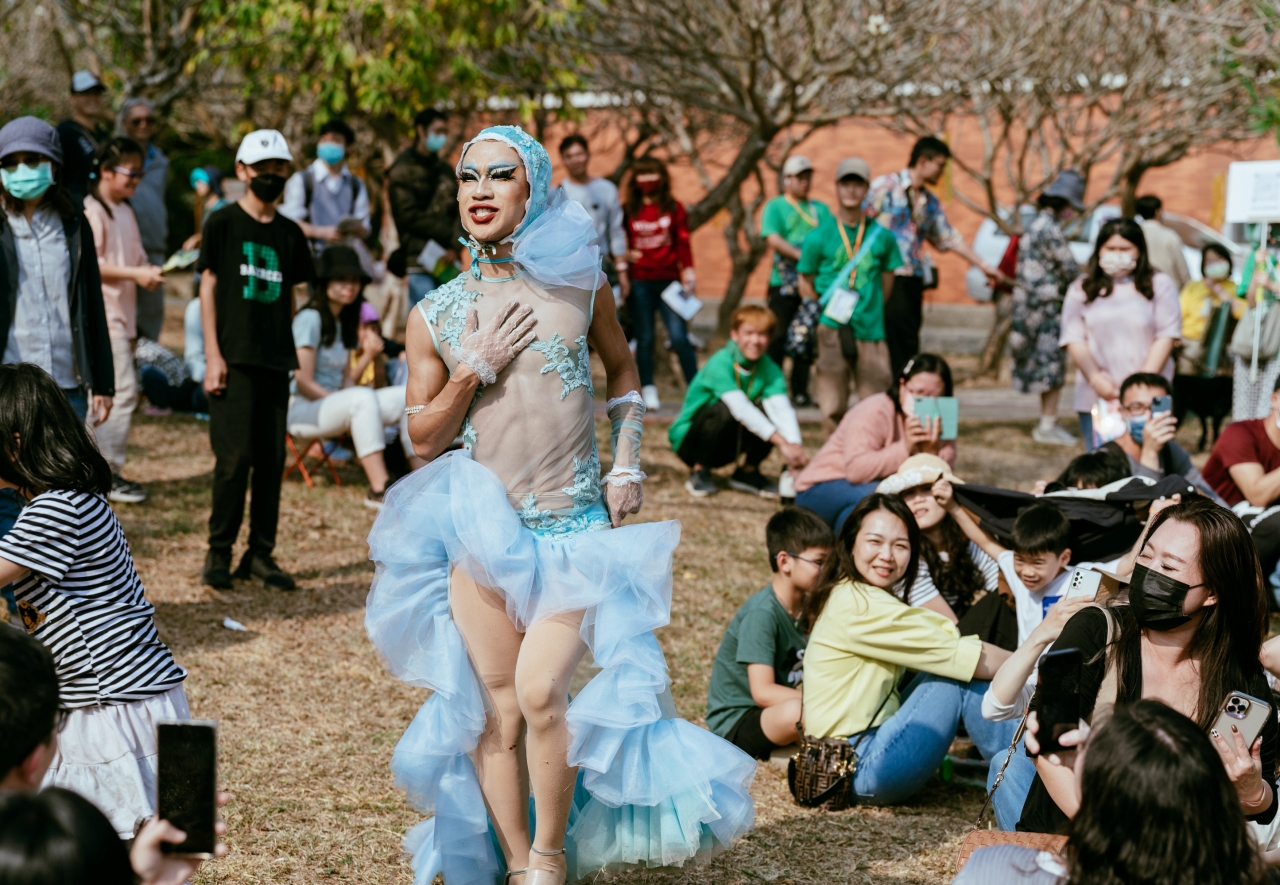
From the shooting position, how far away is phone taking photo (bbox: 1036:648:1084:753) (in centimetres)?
274

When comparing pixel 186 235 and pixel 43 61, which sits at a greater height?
pixel 43 61

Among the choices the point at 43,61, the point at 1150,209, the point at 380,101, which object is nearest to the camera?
the point at 1150,209

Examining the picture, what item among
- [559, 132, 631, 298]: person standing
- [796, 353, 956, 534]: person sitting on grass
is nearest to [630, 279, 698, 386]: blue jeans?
[559, 132, 631, 298]: person standing

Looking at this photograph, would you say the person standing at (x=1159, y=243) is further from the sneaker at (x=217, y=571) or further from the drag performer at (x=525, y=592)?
the drag performer at (x=525, y=592)

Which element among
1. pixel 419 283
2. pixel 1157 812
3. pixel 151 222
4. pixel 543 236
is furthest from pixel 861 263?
pixel 1157 812

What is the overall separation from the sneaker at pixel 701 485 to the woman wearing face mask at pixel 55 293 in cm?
398

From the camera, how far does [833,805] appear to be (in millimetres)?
4582

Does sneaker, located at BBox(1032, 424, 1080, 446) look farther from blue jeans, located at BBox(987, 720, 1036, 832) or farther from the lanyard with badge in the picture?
blue jeans, located at BBox(987, 720, 1036, 832)

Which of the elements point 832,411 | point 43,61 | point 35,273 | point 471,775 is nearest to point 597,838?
point 471,775

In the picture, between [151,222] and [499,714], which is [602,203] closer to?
[151,222]

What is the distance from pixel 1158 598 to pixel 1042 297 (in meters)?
8.26

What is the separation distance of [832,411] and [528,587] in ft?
20.0

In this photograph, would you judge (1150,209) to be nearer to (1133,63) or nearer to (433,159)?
(1133,63)

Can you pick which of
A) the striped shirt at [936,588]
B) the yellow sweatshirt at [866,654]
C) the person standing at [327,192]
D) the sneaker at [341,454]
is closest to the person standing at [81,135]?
the person standing at [327,192]
